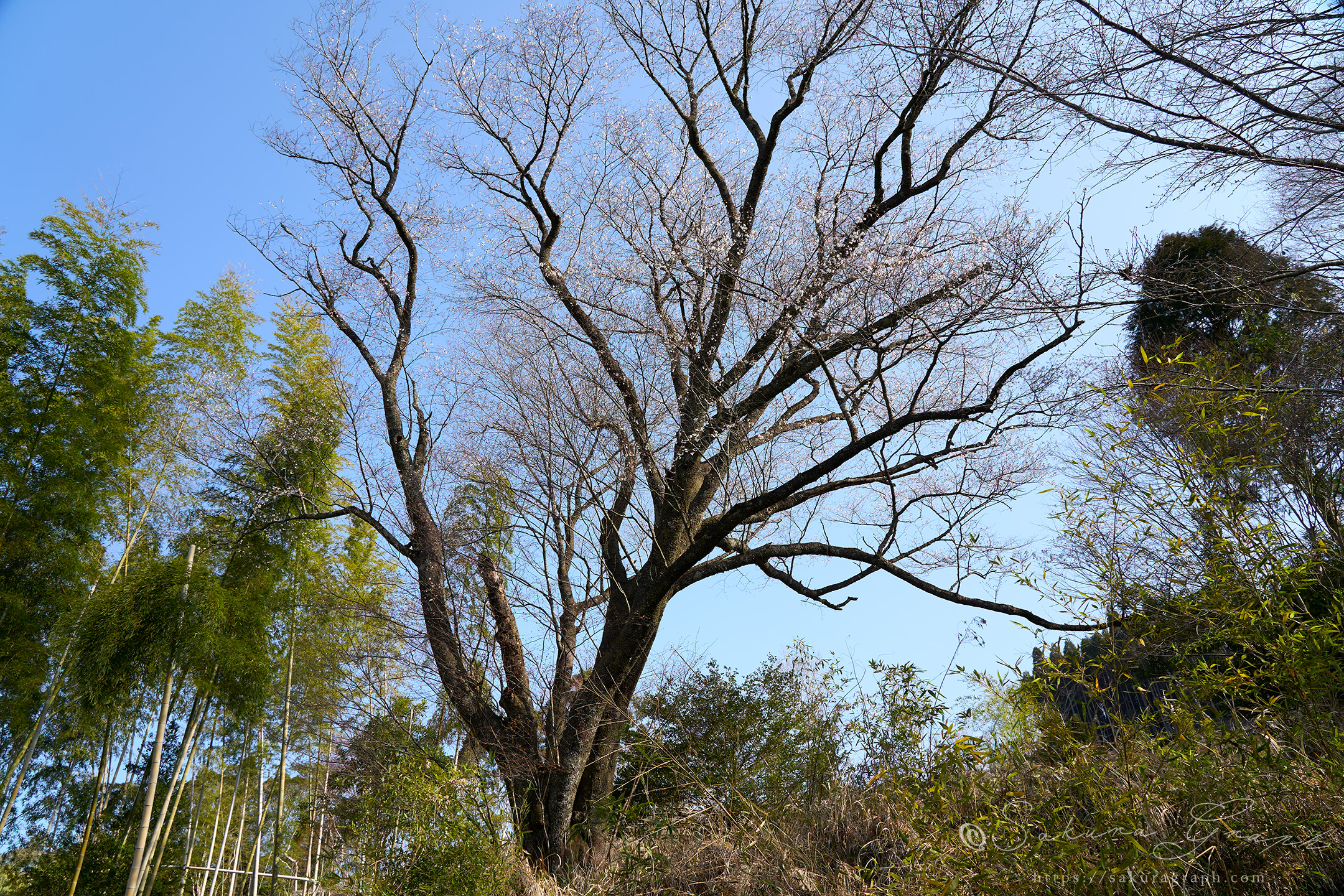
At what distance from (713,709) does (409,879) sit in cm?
255

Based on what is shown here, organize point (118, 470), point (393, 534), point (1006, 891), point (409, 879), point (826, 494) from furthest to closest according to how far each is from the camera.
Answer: point (118, 470) < point (393, 534) < point (826, 494) < point (409, 879) < point (1006, 891)

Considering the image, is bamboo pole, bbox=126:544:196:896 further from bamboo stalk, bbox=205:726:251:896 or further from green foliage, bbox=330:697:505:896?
green foliage, bbox=330:697:505:896

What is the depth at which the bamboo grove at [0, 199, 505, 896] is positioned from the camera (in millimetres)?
6168

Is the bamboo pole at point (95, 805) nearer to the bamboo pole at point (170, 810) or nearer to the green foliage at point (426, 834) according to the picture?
the bamboo pole at point (170, 810)

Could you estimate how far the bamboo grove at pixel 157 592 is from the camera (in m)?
6.17

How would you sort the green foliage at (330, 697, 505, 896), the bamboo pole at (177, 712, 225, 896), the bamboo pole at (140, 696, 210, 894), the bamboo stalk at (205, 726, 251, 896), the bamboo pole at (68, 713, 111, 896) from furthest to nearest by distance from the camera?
the bamboo stalk at (205, 726, 251, 896), the bamboo pole at (177, 712, 225, 896), the bamboo pole at (140, 696, 210, 894), the bamboo pole at (68, 713, 111, 896), the green foliage at (330, 697, 505, 896)

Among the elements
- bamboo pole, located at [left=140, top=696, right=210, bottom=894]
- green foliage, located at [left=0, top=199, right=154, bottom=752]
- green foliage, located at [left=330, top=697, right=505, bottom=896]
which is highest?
green foliage, located at [left=0, top=199, right=154, bottom=752]

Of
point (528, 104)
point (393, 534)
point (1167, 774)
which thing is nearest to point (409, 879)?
point (393, 534)

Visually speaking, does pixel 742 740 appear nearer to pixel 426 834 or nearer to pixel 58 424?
pixel 426 834

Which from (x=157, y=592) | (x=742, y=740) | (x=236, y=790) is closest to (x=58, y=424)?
(x=157, y=592)

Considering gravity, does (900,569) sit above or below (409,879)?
above

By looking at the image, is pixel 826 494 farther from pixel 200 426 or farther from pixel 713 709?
pixel 200 426

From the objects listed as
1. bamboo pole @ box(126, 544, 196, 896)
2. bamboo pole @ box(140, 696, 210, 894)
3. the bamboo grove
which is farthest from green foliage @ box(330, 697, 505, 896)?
bamboo pole @ box(140, 696, 210, 894)

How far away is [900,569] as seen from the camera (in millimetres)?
5785
